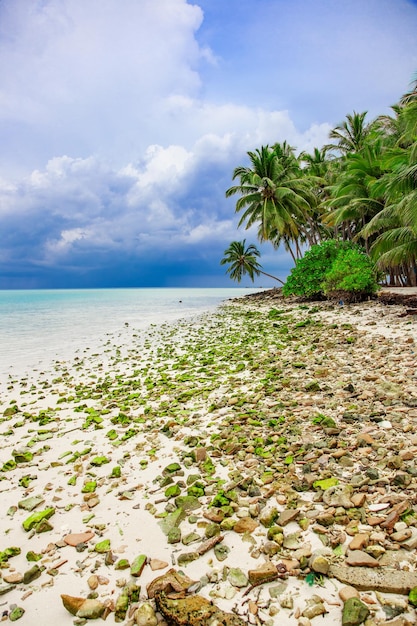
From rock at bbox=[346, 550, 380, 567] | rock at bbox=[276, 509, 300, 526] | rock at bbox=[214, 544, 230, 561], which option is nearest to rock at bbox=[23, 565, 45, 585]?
rock at bbox=[214, 544, 230, 561]

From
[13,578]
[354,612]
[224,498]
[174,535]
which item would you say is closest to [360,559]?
[354,612]

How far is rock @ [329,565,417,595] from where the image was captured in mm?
1970

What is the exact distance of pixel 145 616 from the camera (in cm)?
201

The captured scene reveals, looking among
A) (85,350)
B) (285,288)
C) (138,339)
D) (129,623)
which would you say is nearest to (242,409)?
(129,623)

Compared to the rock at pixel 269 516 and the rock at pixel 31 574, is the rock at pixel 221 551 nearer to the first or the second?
the rock at pixel 269 516

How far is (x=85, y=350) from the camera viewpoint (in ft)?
42.4

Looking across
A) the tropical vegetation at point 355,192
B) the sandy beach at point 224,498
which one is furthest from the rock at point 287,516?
the tropical vegetation at point 355,192

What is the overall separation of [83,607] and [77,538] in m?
0.74

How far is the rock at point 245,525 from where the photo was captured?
2.67m

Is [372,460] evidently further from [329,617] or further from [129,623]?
[129,623]

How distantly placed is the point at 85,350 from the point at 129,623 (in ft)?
38.4

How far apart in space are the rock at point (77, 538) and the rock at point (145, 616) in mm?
902

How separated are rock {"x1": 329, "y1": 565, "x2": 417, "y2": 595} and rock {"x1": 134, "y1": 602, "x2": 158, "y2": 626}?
110 cm

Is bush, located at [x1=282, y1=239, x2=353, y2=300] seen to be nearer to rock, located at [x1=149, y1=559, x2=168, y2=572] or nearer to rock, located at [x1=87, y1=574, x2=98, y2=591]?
rock, located at [x1=149, y1=559, x2=168, y2=572]
